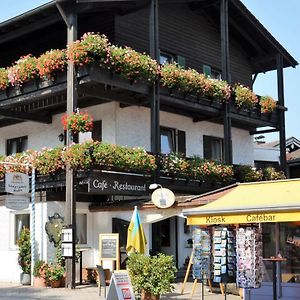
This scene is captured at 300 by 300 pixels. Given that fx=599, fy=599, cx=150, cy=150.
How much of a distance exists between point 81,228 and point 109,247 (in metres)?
3.78

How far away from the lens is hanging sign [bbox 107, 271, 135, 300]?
1128cm

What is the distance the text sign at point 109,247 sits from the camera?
15.3 m

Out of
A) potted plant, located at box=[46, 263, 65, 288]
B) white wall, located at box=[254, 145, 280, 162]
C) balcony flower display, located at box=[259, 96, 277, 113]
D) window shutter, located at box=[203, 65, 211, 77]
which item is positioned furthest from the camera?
white wall, located at box=[254, 145, 280, 162]

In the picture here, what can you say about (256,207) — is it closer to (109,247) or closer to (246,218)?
(246,218)

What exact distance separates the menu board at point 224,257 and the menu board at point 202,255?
28 centimetres

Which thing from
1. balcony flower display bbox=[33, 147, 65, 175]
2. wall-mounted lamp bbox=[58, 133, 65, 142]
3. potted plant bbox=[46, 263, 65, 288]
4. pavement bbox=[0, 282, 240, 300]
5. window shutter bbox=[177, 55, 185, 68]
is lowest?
pavement bbox=[0, 282, 240, 300]

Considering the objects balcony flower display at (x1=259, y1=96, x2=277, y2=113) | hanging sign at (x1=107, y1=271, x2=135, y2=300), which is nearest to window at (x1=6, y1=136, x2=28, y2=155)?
balcony flower display at (x1=259, y1=96, x2=277, y2=113)

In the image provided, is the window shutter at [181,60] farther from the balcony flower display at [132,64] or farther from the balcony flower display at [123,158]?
the balcony flower display at [123,158]

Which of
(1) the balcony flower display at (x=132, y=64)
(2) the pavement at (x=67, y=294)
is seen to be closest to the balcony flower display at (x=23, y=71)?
(1) the balcony flower display at (x=132, y=64)

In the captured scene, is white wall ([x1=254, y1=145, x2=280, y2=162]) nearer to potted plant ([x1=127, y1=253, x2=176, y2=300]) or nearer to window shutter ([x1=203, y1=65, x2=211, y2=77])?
window shutter ([x1=203, y1=65, x2=211, y2=77])

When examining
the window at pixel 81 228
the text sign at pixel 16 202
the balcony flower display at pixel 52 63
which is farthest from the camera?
the window at pixel 81 228

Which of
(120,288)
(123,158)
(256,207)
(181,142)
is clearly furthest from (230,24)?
(120,288)

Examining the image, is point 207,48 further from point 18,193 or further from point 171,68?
point 18,193

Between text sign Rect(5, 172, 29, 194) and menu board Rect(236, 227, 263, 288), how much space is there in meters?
7.45
